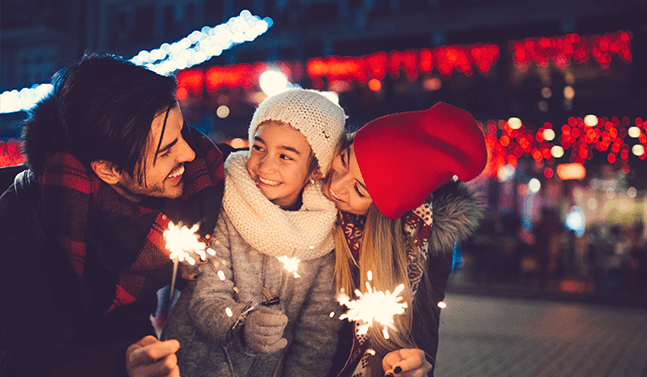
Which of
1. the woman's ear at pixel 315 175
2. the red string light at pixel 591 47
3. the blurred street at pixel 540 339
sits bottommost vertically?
the blurred street at pixel 540 339

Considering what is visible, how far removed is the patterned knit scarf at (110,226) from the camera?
145cm

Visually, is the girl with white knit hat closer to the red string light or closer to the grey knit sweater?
the grey knit sweater

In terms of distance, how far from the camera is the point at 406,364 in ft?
5.33

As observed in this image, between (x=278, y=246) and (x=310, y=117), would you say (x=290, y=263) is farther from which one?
(x=310, y=117)

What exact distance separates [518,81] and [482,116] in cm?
214

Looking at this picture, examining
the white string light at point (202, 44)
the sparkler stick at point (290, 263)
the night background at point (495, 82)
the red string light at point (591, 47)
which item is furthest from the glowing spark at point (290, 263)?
the white string light at point (202, 44)

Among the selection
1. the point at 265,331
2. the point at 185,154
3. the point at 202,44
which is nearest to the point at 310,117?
the point at 185,154

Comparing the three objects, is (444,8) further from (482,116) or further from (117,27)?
(117,27)

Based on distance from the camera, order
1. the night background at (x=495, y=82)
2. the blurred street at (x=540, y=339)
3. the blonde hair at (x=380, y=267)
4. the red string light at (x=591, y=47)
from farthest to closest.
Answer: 1. the night background at (x=495, y=82)
2. the red string light at (x=591, y=47)
3. the blurred street at (x=540, y=339)
4. the blonde hair at (x=380, y=267)

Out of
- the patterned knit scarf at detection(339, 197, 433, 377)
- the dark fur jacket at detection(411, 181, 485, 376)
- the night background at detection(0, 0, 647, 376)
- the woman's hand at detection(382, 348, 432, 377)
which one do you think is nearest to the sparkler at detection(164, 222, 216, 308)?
the patterned knit scarf at detection(339, 197, 433, 377)

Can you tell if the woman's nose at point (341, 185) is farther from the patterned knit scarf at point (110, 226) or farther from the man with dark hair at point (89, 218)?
the man with dark hair at point (89, 218)

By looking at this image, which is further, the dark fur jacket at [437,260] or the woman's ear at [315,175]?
the woman's ear at [315,175]

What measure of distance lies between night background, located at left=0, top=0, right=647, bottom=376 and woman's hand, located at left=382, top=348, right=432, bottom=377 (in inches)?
321

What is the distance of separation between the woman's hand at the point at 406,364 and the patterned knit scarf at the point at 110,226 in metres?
0.81
